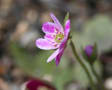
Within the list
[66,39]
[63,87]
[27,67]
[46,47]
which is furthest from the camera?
[27,67]

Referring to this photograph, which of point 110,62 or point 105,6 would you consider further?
point 105,6

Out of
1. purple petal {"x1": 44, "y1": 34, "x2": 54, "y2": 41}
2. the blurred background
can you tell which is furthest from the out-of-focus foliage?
purple petal {"x1": 44, "y1": 34, "x2": 54, "y2": 41}

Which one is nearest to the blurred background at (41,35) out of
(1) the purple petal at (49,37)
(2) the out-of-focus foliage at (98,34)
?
(2) the out-of-focus foliage at (98,34)

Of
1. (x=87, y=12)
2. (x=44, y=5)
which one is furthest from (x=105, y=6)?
(x=44, y=5)

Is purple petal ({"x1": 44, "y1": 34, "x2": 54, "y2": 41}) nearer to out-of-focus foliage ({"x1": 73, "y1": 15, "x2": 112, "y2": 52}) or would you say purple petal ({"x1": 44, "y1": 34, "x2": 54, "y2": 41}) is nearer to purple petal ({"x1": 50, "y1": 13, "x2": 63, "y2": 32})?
purple petal ({"x1": 50, "y1": 13, "x2": 63, "y2": 32})

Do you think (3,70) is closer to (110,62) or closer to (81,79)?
(81,79)

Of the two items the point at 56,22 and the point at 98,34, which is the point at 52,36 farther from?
the point at 98,34

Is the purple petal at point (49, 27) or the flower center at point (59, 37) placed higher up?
the purple petal at point (49, 27)

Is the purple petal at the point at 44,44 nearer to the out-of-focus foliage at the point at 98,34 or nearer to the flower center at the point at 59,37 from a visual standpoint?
the flower center at the point at 59,37
